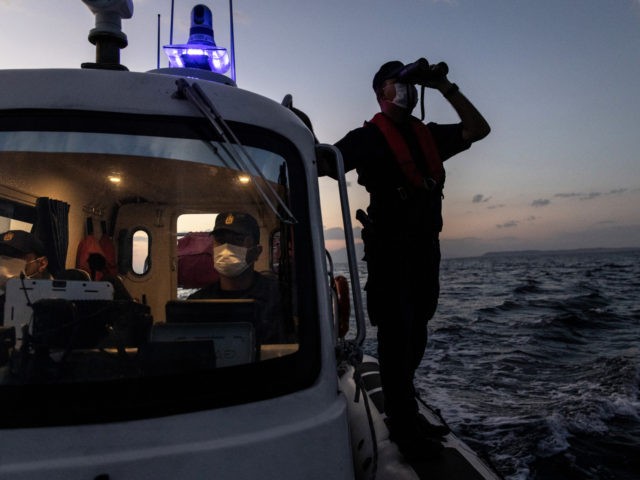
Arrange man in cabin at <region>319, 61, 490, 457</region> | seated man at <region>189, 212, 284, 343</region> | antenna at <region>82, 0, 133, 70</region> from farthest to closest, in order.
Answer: man in cabin at <region>319, 61, 490, 457</region>
antenna at <region>82, 0, 133, 70</region>
seated man at <region>189, 212, 284, 343</region>

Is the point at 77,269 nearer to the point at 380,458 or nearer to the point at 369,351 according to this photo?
the point at 380,458

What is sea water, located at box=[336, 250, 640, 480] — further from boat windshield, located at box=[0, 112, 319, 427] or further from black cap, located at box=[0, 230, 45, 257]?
black cap, located at box=[0, 230, 45, 257]

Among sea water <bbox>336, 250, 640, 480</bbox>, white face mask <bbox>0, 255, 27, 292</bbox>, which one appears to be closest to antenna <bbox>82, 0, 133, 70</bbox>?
white face mask <bbox>0, 255, 27, 292</bbox>

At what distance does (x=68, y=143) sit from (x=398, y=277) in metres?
1.59

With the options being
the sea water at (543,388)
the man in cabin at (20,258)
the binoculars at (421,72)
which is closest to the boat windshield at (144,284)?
the man in cabin at (20,258)

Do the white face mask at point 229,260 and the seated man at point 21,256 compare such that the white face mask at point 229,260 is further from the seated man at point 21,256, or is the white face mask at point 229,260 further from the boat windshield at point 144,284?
the seated man at point 21,256

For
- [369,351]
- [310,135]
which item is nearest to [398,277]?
[310,135]

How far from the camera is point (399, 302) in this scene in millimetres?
2496

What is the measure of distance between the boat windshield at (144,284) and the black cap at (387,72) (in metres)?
1.01

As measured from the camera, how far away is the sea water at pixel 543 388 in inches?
229

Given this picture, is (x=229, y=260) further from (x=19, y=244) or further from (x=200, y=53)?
(x=200, y=53)

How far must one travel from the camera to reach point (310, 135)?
6.47ft

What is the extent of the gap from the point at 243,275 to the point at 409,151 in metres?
1.13

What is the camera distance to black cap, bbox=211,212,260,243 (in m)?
1.94
